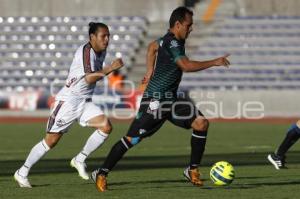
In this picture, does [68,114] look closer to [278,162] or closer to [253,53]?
[278,162]

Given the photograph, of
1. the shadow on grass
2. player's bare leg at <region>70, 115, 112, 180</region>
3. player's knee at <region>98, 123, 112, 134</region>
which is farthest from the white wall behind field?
player's knee at <region>98, 123, 112, 134</region>

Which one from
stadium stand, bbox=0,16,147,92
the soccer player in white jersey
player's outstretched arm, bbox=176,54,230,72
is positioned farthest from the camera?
stadium stand, bbox=0,16,147,92

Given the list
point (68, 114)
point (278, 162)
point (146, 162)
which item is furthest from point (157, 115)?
point (146, 162)

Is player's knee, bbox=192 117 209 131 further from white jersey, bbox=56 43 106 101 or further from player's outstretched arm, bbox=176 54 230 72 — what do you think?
white jersey, bbox=56 43 106 101

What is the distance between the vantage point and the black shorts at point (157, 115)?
10.8 meters

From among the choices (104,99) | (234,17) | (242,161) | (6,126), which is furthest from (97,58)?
(234,17)

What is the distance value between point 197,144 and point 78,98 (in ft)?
5.59

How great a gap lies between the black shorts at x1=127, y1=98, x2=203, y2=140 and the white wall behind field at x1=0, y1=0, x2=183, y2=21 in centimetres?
2533

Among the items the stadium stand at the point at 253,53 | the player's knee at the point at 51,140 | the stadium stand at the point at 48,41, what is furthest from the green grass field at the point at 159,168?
the stadium stand at the point at 48,41

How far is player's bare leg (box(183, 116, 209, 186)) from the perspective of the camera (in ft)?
35.8

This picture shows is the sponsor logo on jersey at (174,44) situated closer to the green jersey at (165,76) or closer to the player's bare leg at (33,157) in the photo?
the green jersey at (165,76)

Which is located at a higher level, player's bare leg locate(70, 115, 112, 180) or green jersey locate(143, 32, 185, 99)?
green jersey locate(143, 32, 185, 99)

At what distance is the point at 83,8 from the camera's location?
3606 centimetres

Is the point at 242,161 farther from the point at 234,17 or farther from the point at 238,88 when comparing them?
the point at 234,17
